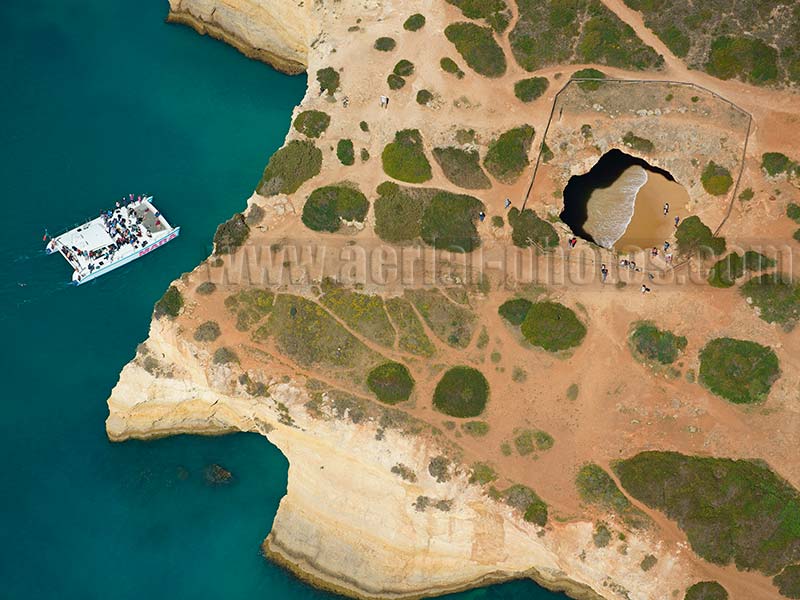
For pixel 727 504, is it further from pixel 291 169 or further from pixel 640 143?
pixel 291 169

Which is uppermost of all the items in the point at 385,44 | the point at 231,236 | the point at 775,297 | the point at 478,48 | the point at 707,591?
the point at 478,48

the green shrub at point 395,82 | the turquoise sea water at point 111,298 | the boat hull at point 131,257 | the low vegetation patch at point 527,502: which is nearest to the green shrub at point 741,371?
the low vegetation patch at point 527,502

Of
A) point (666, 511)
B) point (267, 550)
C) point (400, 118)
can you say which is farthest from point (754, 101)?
point (267, 550)

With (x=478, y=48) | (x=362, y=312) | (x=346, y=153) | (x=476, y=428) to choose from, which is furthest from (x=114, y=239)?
(x=476, y=428)

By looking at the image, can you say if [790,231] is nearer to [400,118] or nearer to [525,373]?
[525,373]

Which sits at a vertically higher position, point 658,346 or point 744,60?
point 744,60

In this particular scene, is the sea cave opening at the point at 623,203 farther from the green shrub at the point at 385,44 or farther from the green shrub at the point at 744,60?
the green shrub at the point at 385,44

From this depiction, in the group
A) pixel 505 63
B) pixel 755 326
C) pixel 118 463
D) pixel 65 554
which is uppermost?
pixel 505 63
